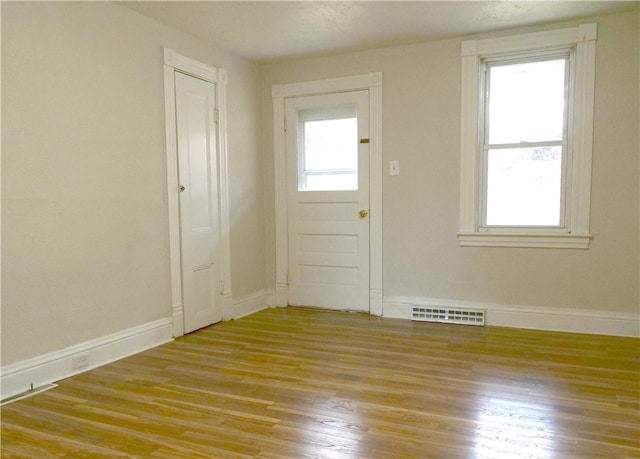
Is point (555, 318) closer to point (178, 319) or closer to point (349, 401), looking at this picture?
point (349, 401)

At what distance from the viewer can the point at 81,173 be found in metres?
2.87

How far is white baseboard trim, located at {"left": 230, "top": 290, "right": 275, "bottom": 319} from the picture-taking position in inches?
170

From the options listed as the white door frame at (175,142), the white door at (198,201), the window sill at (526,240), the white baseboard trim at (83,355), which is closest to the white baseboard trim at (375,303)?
the window sill at (526,240)

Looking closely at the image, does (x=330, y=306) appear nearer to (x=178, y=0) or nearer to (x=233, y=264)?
(x=233, y=264)

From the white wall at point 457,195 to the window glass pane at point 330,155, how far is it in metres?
0.34

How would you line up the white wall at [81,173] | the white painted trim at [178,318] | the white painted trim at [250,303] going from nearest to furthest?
the white wall at [81,173]
the white painted trim at [178,318]
the white painted trim at [250,303]

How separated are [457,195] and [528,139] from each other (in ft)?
2.40

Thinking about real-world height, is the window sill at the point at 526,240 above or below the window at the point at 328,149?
below

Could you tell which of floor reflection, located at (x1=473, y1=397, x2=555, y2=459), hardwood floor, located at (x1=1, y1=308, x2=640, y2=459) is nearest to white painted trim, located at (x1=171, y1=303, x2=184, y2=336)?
hardwood floor, located at (x1=1, y1=308, x2=640, y2=459)

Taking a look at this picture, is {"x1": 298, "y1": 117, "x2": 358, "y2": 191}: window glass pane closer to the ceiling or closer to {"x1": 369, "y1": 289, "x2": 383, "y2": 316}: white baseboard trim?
the ceiling

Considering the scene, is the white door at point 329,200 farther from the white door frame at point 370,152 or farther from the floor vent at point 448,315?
the floor vent at point 448,315

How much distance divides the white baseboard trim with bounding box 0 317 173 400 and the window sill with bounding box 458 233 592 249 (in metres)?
2.62

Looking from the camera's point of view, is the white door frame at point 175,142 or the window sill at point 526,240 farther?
the window sill at point 526,240

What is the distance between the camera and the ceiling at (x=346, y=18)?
3184 mm
